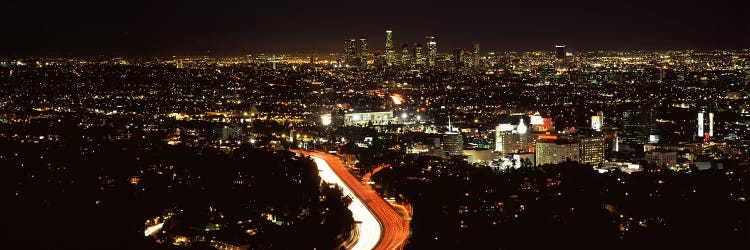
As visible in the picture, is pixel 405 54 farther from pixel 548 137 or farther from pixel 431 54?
pixel 548 137

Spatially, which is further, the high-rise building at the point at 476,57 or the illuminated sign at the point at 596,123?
the high-rise building at the point at 476,57

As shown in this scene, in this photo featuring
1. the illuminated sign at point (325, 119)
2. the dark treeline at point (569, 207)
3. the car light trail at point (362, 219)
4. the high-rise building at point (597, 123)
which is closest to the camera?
the car light trail at point (362, 219)

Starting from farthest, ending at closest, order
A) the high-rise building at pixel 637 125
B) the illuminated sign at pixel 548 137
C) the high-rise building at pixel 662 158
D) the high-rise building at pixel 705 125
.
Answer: the high-rise building at pixel 705 125 < the high-rise building at pixel 637 125 < the illuminated sign at pixel 548 137 < the high-rise building at pixel 662 158

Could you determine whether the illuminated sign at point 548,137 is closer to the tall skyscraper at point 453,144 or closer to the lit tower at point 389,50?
the tall skyscraper at point 453,144

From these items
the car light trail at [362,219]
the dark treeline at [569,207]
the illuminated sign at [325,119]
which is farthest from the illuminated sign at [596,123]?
the car light trail at [362,219]

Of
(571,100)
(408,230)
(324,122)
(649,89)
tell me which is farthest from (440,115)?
(408,230)

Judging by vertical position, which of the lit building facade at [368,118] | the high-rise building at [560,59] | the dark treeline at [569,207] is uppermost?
the high-rise building at [560,59]

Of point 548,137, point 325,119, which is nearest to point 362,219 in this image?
point 548,137

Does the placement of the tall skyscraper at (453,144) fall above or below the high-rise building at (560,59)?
below
